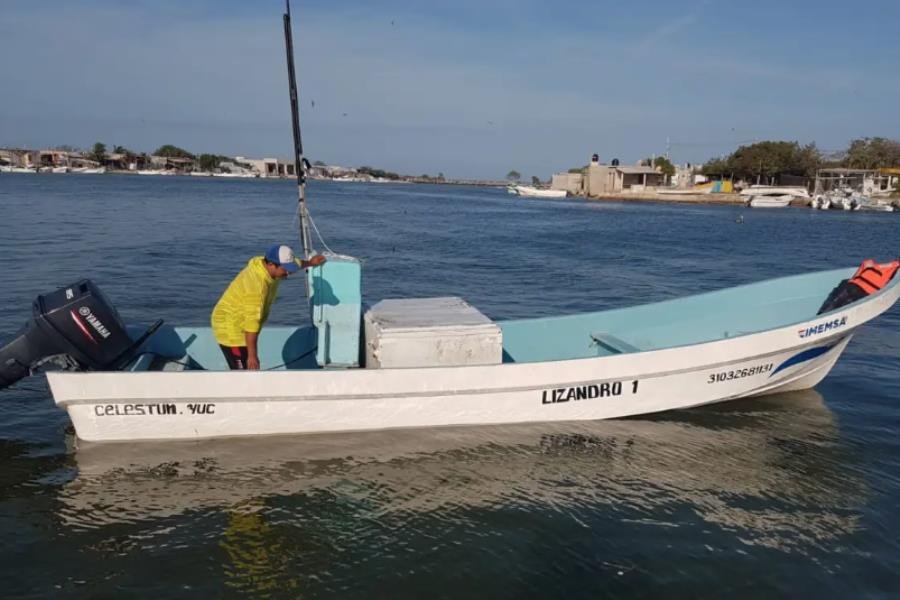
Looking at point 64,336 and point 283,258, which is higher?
point 283,258

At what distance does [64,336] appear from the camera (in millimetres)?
6977

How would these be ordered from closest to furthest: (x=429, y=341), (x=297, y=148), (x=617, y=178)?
(x=429, y=341)
(x=297, y=148)
(x=617, y=178)

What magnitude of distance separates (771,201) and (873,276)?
87.6m

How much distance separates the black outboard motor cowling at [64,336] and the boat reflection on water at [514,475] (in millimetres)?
1078

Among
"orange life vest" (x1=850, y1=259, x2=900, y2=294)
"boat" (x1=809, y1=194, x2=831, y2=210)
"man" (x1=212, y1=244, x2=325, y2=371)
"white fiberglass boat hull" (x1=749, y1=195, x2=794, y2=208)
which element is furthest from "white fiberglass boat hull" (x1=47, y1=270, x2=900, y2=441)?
"white fiberglass boat hull" (x1=749, y1=195, x2=794, y2=208)

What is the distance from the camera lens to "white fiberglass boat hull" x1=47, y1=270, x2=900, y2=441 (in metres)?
7.07

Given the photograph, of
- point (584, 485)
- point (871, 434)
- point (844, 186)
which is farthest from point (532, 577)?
point (844, 186)

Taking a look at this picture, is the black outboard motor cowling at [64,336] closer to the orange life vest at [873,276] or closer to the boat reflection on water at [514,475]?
the boat reflection on water at [514,475]

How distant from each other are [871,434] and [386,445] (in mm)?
6345

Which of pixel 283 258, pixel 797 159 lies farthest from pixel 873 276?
pixel 797 159

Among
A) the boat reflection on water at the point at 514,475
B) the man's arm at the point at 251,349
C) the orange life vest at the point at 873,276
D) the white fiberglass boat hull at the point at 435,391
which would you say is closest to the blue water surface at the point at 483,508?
the boat reflection on water at the point at 514,475

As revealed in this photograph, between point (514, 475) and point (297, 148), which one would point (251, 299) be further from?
point (514, 475)

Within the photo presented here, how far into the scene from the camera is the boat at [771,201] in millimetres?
88062

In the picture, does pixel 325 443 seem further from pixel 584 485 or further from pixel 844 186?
pixel 844 186
